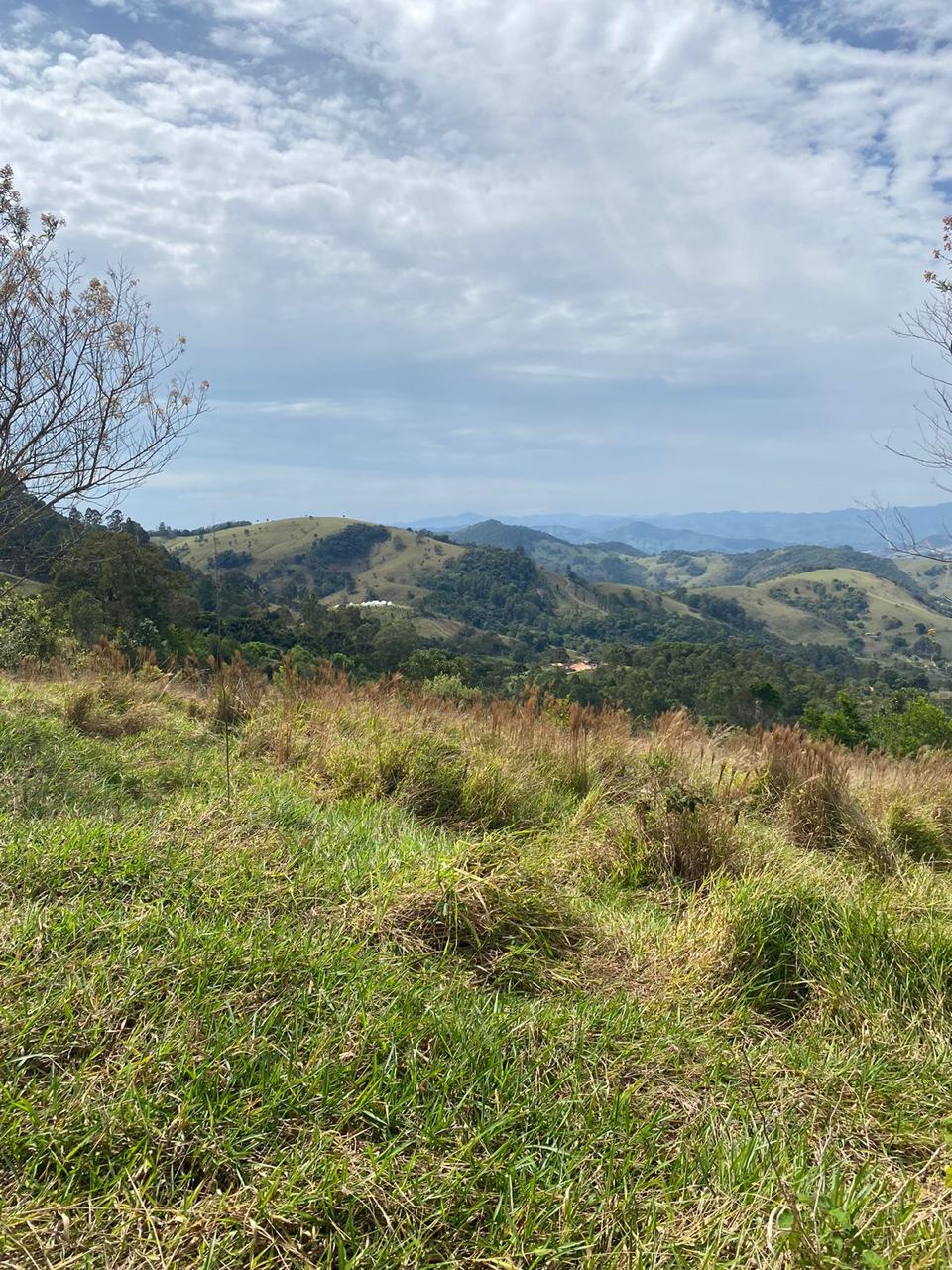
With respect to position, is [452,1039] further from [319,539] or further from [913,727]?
[319,539]

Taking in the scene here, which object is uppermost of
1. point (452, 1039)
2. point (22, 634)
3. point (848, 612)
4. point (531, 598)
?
point (531, 598)

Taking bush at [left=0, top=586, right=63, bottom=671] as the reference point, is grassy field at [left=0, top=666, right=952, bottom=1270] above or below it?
below

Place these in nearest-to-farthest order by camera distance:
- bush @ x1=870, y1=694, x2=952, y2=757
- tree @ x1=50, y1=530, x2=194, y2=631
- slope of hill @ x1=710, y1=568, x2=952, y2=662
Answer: bush @ x1=870, y1=694, x2=952, y2=757, tree @ x1=50, y1=530, x2=194, y2=631, slope of hill @ x1=710, y1=568, x2=952, y2=662

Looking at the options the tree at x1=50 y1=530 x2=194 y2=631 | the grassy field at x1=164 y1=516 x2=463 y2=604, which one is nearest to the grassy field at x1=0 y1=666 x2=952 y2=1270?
the tree at x1=50 y1=530 x2=194 y2=631

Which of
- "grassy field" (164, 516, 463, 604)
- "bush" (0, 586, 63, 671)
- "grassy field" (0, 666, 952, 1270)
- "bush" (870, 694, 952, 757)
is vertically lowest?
A: "bush" (870, 694, 952, 757)

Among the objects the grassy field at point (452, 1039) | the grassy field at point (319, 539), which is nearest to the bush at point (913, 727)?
the grassy field at point (452, 1039)

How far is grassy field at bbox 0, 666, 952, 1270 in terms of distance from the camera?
1.75 metres

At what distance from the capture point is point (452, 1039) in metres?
2.38

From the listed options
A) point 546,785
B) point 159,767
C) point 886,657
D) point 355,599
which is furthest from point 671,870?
point 886,657

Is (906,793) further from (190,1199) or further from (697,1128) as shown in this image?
(190,1199)

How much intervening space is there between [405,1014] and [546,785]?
138 inches

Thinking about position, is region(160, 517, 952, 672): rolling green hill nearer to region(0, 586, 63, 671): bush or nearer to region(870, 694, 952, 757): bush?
region(870, 694, 952, 757): bush

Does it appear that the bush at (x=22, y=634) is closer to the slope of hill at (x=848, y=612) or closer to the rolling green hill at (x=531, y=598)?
the rolling green hill at (x=531, y=598)

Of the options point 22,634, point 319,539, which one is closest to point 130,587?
point 22,634
